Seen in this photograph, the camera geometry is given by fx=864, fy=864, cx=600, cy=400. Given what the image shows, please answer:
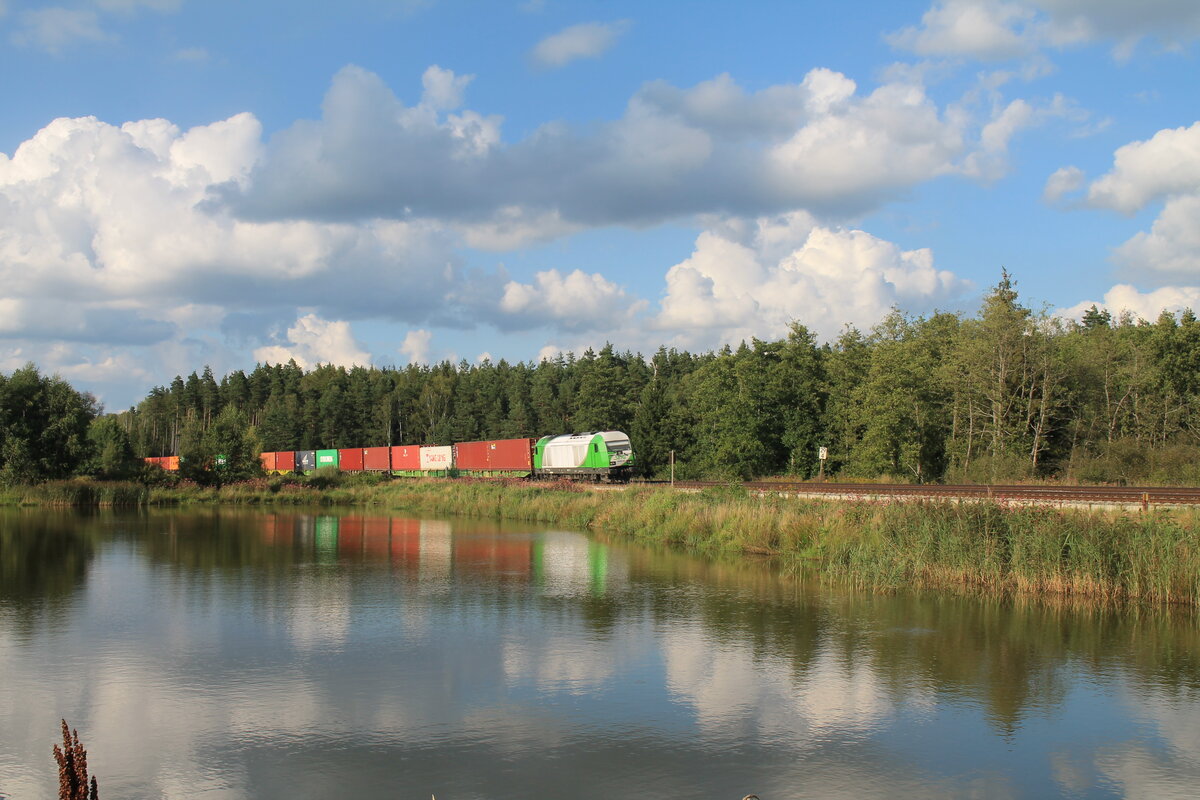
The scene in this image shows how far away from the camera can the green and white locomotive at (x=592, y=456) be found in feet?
180

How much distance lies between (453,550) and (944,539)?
16.8 metres

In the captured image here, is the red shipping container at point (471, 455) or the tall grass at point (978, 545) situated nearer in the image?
the tall grass at point (978, 545)

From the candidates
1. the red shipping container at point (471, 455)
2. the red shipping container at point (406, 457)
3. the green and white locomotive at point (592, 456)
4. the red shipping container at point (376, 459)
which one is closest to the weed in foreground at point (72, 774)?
the green and white locomotive at point (592, 456)

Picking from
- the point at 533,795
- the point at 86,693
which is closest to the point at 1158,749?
the point at 533,795

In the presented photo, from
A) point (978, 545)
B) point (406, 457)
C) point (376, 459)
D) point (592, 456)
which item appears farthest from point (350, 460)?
point (978, 545)

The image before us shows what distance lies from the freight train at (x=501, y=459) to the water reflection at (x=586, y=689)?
104 ft

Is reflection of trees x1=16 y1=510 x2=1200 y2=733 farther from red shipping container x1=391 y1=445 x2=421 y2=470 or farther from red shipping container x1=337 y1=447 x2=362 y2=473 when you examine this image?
red shipping container x1=337 y1=447 x2=362 y2=473

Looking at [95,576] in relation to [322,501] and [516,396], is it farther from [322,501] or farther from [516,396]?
[516,396]

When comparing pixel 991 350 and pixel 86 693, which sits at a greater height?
pixel 991 350

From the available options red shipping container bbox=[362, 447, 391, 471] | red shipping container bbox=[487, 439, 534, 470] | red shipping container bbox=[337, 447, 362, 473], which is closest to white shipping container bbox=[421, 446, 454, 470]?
red shipping container bbox=[362, 447, 391, 471]

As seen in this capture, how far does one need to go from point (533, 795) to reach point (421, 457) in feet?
228

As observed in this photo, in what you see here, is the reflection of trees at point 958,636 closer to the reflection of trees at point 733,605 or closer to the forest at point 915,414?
the reflection of trees at point 733,605

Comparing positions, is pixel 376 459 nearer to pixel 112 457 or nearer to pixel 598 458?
pixel 112 457

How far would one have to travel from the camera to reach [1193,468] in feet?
121
